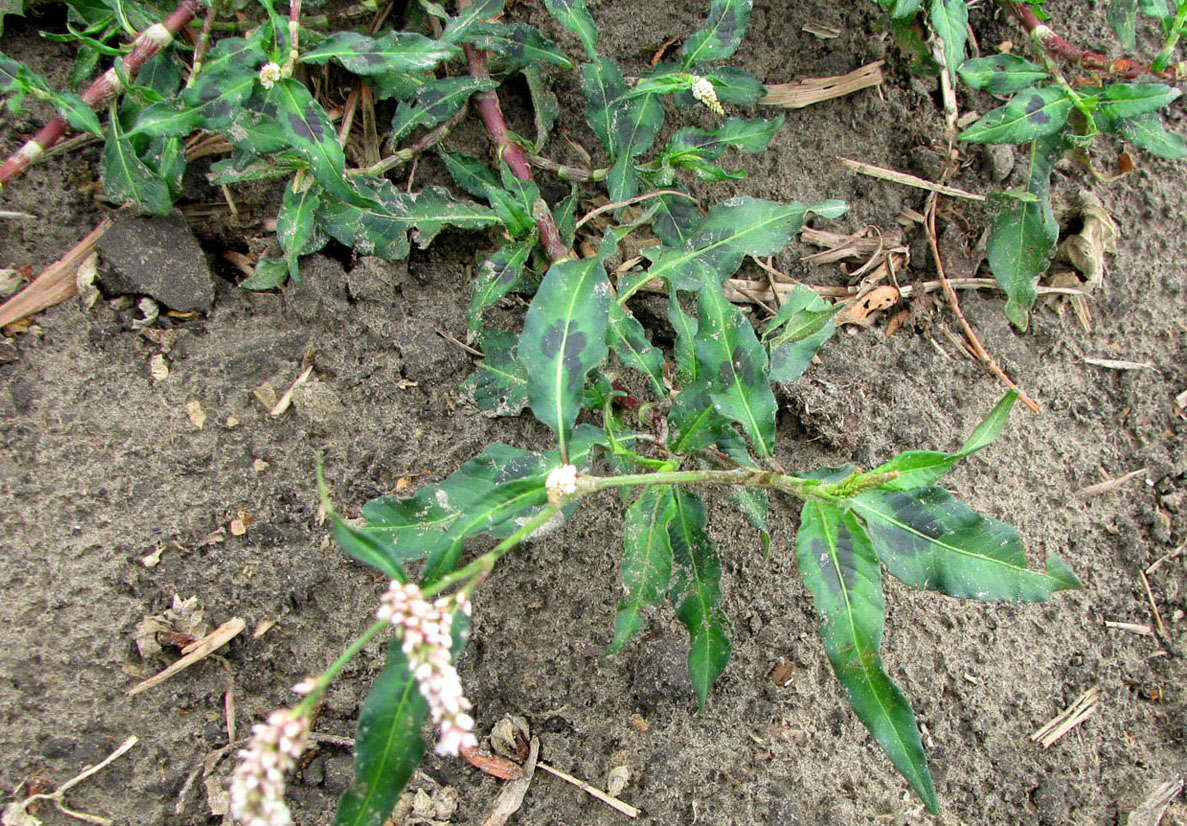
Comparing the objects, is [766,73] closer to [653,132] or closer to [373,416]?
[653,132]

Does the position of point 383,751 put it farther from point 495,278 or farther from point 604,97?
point 604,97

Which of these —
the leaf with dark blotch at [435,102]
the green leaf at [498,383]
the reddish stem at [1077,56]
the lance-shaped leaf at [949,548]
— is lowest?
the green leaf at [498,383]

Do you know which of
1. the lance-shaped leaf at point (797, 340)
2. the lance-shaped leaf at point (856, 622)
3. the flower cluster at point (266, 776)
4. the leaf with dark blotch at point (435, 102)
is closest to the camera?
the flower cluster at point (266, 776)

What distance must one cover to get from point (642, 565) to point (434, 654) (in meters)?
0.76

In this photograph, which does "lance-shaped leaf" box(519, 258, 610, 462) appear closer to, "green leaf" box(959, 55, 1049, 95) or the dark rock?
the dark rock

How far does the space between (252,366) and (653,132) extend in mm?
1295

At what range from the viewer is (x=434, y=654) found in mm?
1217

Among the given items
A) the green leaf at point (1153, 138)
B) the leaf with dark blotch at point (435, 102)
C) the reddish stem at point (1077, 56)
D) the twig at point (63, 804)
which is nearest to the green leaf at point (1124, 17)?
the reddish stem at point (1077, 56)

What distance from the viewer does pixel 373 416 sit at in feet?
7.65

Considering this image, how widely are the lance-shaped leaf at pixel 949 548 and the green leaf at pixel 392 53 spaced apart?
4.86 ft

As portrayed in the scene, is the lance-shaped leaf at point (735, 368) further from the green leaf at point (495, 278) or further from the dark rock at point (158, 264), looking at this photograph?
the dark rock at point (158, 264)

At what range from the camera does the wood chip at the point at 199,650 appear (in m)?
2.01

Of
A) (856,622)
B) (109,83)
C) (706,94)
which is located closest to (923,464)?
(856,622)

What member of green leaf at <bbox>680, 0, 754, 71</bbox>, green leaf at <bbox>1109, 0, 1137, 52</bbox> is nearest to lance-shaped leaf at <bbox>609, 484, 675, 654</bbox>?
green leaf at <bbox>680, 0, 754, 71</bbox>
